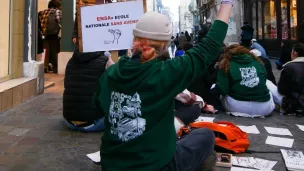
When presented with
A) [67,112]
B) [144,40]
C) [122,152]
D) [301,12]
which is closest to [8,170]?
[67,112]

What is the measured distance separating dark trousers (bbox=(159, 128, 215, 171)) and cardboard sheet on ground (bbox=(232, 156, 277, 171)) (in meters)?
0.68

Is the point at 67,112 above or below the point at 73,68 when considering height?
below

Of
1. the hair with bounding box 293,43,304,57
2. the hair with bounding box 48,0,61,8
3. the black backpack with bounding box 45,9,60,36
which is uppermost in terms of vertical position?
the hair with bounding box 48,0,61,8

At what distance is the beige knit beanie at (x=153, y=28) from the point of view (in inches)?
82.6

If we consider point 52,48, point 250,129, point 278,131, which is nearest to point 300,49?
point 278,131

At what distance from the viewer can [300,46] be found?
18.0 ft

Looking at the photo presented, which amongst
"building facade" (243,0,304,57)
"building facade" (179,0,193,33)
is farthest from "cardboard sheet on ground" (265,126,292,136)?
"building facade" (179,0,193,33)

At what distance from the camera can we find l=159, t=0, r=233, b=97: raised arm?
2.03 m

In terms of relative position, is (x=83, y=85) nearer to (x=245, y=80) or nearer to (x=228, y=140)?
(x=228, y=140)

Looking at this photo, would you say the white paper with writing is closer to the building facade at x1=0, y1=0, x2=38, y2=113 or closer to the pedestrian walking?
the building facade at x1=0, y1=0, x2=38, y2=113

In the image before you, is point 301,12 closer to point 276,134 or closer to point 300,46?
point 300,46

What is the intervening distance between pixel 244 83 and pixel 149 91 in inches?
137

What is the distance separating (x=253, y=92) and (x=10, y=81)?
408 centimetres

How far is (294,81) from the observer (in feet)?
17.7
